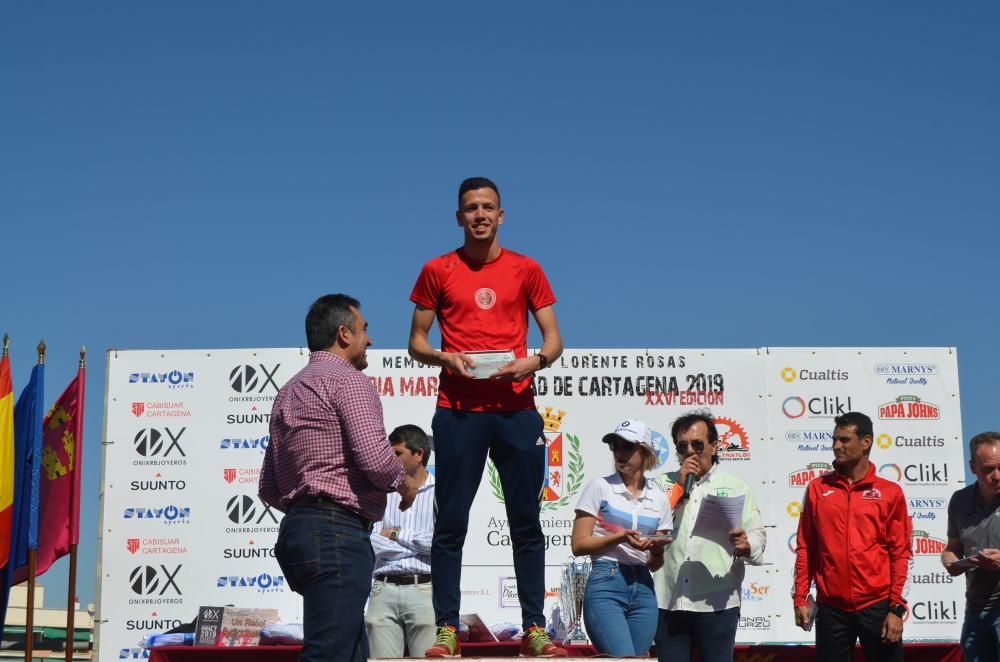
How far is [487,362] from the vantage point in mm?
4562

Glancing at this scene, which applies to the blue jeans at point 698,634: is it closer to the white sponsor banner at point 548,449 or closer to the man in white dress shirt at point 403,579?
the man in white dress shirt at point 403,579

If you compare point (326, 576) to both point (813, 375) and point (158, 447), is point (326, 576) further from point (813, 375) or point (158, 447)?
point (813, 375)

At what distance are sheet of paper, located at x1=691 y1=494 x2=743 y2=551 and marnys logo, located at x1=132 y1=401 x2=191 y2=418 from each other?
4820 millimetres

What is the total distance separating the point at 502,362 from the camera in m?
4.55

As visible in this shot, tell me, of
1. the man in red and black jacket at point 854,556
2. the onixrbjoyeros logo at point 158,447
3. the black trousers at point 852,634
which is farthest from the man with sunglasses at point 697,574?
the onixrbjoyeros logo at point 158,447

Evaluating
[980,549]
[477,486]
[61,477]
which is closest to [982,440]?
[980,549]

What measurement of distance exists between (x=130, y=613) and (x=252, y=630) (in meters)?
1.08

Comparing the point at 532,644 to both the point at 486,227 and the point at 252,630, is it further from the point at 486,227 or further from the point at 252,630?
the point at 252,630

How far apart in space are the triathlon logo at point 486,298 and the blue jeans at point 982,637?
2.92 meters

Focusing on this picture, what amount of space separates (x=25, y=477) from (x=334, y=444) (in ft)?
22.4

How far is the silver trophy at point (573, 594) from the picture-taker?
27.4ft

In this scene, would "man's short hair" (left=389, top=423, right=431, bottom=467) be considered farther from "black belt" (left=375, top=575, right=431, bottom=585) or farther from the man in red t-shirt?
the man in red t-shirt

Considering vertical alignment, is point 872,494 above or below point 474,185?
below

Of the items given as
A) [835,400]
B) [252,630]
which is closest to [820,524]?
[835,400]
